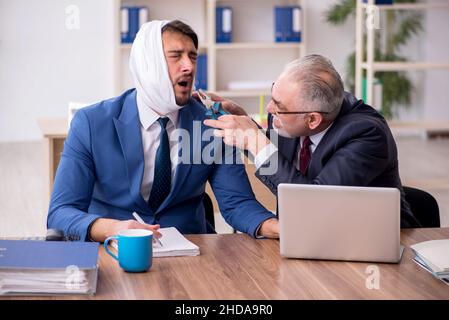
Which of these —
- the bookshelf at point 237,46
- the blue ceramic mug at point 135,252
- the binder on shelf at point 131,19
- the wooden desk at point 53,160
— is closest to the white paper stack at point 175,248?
the blue ceramic mug at point 135,252

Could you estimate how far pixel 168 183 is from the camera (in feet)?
8.30

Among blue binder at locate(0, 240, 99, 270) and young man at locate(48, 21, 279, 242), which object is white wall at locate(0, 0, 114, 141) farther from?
blue binder at locate(0, 240, 99, 270)

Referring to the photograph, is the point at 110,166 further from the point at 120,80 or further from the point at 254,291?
the point at 120,80

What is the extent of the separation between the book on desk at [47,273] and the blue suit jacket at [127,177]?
489 millimetres

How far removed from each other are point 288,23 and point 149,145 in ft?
17.0

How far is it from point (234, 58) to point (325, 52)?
93 centimetres

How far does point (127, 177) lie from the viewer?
2502 millimetres

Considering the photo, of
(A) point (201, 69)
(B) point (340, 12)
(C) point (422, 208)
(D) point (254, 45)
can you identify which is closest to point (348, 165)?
(C) point (422, 208)

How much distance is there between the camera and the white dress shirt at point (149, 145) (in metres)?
2.54

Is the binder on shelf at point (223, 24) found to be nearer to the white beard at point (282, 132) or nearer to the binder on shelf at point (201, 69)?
the binder on shelf at point (201, 69)

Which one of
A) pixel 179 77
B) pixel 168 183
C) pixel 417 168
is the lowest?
pixel 417 168

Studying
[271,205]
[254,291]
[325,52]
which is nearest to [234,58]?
[325,52]

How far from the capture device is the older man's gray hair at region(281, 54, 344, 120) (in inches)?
95.3

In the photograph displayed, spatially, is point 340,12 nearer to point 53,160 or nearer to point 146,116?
point 53,160
